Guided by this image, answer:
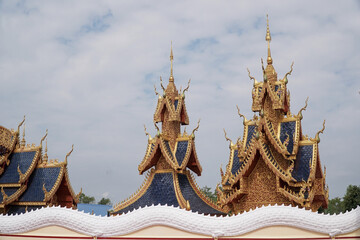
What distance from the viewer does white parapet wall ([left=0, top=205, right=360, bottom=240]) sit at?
8.34 meters

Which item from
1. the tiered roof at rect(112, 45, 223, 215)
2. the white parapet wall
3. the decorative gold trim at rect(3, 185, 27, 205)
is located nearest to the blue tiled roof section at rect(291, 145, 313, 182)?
the tiered roof at rect(112, 45, 223, 215)

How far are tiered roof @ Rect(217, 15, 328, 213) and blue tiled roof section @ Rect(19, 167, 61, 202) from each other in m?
8.75

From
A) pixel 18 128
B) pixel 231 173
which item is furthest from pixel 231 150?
pixel 18 128

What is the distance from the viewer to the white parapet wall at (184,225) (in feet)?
27.4

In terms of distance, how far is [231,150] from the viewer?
16.5m

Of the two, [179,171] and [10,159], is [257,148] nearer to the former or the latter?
[179,171]

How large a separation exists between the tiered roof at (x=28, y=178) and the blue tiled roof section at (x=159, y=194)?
4.42 metres

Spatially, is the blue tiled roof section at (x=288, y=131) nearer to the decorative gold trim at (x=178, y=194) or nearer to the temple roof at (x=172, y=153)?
the temple roof at (x=172, y=153)

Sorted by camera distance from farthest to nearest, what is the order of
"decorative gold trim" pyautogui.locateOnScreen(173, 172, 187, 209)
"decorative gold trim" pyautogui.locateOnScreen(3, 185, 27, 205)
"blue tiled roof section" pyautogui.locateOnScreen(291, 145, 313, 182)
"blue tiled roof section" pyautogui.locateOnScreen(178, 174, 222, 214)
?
"decorative gold trim" pyautogui.locateOnScreen(3, 185, 27, 205) → "blue tiled roof section" pyautogui.locateOnScreen(178, 174, 222, 214) → "decorative gold trim" pyautogui.locateOnScreen(173, 172, 187, 209) → "blue tiled roof section" pyautogui.locateOnScreen(291, 145, 313, 182)

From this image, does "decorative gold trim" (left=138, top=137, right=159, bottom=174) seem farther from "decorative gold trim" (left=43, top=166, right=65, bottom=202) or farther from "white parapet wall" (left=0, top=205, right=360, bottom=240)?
"white parapet wall" (left=0, top=205, right=360, bottom=240)

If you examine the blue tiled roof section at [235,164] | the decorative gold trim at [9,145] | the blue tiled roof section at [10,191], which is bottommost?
the blue tiled roof section at [10,191]

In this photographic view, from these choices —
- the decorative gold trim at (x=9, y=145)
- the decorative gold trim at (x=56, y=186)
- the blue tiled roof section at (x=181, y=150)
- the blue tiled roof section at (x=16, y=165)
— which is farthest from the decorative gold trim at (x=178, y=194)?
the decorative gold trim at (x=9, y=145)

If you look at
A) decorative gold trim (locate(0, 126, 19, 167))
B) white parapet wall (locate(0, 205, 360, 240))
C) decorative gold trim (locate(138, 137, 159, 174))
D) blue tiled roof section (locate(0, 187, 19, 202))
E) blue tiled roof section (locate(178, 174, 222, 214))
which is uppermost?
decorative gold trim (locate(0, 126, 19, 167))

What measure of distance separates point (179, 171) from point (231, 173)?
122 inches
